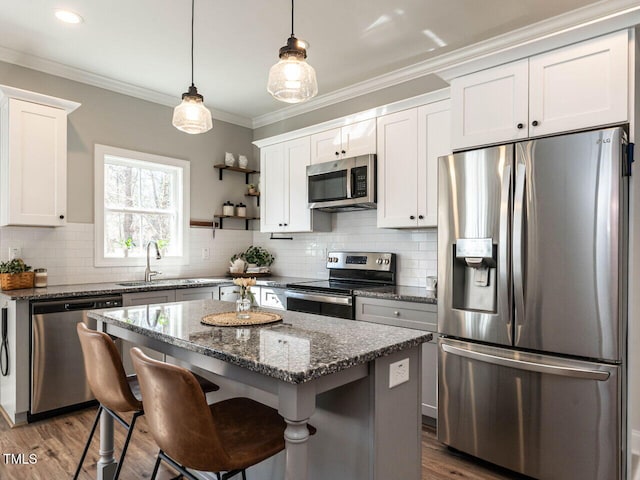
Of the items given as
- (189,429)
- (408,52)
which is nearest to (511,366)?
(189,429)

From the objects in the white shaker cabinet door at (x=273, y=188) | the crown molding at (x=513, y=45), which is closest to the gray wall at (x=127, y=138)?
the white shaker cabinet door at (x=273, y=188)

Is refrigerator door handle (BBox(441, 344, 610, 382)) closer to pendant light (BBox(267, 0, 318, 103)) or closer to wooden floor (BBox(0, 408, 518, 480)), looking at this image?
wooden floor (BBox(0, 408, 518, 480))

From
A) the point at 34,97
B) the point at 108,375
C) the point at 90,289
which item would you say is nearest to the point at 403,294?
the point at 108,375

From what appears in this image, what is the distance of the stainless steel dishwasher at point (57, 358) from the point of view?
9.62 ft

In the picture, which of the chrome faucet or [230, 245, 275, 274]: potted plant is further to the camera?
[230, 245, 275, 274]: potted plant

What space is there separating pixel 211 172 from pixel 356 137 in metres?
1.89

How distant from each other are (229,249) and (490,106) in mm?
3345

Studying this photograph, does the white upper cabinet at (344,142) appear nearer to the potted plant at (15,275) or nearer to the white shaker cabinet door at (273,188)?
the white shaker cabinet door at (273,188)

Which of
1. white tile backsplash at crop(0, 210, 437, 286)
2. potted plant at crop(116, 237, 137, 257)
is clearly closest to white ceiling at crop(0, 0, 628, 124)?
white tile backsplash at crop(0, 210, 437, 286)

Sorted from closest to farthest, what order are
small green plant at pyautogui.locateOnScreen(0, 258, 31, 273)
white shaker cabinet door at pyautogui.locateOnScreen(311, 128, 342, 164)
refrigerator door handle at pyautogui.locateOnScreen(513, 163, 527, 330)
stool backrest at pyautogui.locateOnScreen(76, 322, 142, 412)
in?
stool backrest at pyautogui.locateOnScreen(76, 322, 142, 412)
refrigerator door handle at pyautogui.locateOnScreen(513, 163, 527, 330)
small green plant at pyautogui.locateOnScreen(0, 258, 31, 273)
white shaker cabinet door at pyautogui.locateOnScreen(311, 128, 342, 164)

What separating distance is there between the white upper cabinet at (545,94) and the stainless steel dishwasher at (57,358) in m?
2.87

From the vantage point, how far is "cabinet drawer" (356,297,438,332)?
2.82 metres

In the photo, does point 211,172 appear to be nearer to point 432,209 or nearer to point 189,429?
point 432,209

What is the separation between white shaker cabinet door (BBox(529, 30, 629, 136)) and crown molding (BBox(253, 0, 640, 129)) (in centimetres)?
6
